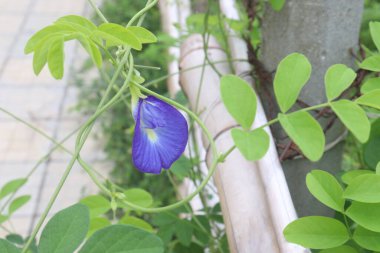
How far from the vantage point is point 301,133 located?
58 centimetres

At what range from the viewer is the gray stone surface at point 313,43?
0.85m

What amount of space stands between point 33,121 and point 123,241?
2257mm

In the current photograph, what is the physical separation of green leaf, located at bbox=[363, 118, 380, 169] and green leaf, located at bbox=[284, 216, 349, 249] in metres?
0.17

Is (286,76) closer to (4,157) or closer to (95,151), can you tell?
(95,151)

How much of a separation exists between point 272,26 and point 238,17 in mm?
304

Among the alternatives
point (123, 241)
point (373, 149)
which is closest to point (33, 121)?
point (373, 149)

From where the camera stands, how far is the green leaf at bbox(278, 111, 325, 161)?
56 cm

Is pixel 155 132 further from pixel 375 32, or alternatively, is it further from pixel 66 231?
pixel 375 32

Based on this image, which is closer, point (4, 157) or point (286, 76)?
point (286, 76)

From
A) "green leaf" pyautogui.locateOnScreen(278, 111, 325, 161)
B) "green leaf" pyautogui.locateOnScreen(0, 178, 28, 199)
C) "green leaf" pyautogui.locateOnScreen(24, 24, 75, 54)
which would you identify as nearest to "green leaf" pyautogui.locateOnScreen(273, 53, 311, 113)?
"green leaf" pyautogui.locateOnScreen(278, 111, 325, 161)

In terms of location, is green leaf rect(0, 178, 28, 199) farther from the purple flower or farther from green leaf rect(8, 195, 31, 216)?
the purple flower

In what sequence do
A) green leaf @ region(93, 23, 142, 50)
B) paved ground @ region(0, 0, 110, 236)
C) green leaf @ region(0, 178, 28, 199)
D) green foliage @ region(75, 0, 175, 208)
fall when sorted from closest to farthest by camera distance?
green leaf @ region(93, 23, 142, 50) < green leaf @ region(0, 178, 28, 199) < green foliage @ region(75, 0, 175, 208) < paved ground @ region(0, 0, 110, 236)

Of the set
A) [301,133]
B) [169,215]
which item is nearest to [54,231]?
[301,133]

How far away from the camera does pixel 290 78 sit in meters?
0.62
